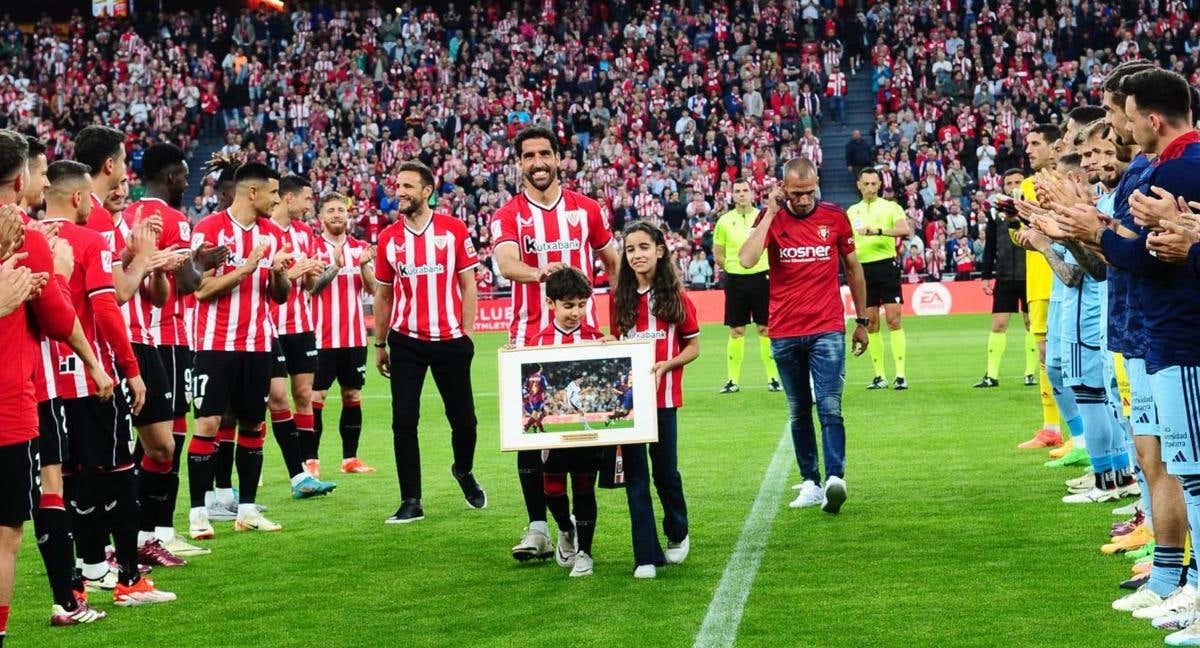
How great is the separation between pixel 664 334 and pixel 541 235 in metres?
1.16

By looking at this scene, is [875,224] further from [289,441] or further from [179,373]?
[179,373]

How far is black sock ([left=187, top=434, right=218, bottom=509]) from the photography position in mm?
9266

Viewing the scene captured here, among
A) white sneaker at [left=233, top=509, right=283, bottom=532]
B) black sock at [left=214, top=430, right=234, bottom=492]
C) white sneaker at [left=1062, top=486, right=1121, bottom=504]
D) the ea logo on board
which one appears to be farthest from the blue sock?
the ea logo on board

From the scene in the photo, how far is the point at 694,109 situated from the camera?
37.3 metres

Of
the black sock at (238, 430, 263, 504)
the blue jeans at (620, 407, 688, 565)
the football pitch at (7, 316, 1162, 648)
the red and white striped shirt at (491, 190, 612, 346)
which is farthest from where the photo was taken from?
the black sock at (238, 430, 263, 504)

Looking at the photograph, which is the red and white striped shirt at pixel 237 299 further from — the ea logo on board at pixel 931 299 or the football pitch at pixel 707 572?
the ea logo on board at pixel 931 299

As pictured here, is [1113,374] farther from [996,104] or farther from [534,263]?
[996,104]

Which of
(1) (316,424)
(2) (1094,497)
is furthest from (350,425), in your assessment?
(2) (1094,497)

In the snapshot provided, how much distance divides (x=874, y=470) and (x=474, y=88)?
2988cm

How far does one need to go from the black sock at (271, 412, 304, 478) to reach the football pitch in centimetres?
28

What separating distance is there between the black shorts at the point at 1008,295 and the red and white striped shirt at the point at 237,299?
8.26 meters

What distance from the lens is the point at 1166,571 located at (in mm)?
6191

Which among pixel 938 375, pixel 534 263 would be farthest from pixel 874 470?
pixel 938 375

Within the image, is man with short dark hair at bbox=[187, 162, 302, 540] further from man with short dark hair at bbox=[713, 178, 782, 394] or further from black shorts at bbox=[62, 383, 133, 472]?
man with short dark hair at bbox=[713, 178, 782, 394]
